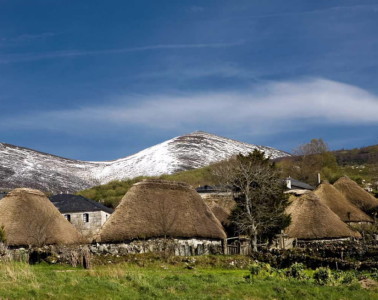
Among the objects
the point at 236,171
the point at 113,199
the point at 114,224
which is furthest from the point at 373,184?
the point at 114,224

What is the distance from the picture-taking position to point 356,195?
5794 centimetres

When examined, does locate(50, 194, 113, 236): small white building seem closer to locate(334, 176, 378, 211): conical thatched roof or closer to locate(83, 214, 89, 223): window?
locate(83, 214, 89, 223): window

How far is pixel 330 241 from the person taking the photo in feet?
138

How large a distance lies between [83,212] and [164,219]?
24309 millimetres

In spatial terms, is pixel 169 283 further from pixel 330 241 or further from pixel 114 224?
pixel 330 241

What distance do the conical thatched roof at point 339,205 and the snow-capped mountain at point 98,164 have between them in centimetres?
5106

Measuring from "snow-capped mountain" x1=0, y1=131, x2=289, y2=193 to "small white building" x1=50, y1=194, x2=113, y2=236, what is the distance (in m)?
30.6

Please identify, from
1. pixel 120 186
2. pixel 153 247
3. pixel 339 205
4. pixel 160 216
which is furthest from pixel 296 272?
pixel 120 186

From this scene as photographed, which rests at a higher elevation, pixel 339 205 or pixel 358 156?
pixel 358 156

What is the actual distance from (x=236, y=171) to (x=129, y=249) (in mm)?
9469

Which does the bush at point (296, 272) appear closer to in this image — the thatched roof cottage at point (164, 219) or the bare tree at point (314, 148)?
the thatched roof cottage at point (164, 219)

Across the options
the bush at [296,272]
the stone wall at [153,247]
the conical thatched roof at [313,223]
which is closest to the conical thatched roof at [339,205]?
the conical thatched roof at [313,223]

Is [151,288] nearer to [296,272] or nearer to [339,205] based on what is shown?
[296,272]

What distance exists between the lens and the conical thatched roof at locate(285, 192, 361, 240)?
42.5 meters
